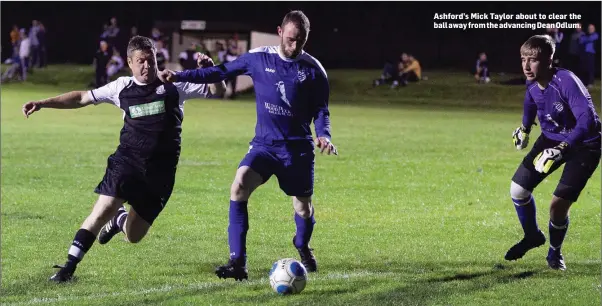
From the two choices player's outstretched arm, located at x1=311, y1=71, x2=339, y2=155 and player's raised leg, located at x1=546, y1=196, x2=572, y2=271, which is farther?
player's raised leg, located at x1=546, y1=196, x2=572, y2=271

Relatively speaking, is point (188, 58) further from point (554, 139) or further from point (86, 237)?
point (86, 237)

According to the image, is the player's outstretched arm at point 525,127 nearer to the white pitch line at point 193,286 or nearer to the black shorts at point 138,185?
the white pitch line at point 193,286

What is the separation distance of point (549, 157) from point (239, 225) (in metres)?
2.36

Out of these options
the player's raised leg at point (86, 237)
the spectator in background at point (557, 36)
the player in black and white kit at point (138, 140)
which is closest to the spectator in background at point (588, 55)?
the spectator in background at point (557, 36)

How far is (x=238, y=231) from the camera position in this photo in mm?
6910

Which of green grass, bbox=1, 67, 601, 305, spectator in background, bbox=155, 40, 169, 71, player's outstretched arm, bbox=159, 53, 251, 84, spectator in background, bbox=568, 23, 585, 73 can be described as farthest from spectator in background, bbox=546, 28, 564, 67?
player's outstretched arm, bbox=159, 53, 251, 84

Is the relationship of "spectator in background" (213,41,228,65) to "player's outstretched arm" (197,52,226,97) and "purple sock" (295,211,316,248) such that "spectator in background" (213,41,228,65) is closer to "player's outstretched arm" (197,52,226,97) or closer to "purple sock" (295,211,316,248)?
"player's outstretched arm" (197,52,226,97)

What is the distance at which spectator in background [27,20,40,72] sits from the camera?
40.9 m

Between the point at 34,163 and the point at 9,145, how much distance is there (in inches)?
118

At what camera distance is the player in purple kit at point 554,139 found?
702 centimetres

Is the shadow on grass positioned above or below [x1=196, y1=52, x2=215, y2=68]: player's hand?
below

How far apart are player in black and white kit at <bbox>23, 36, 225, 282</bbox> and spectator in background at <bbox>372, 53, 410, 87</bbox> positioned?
30524 mm

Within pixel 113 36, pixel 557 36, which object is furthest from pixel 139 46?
pixel 113 36

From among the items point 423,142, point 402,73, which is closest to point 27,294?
point 423,142
